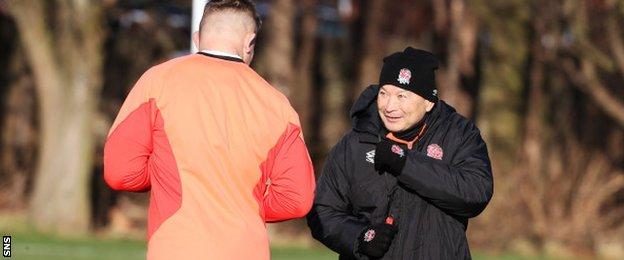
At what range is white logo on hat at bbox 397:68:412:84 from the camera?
231 inches

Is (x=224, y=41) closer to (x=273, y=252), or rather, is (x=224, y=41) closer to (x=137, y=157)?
(x=137, y=157)

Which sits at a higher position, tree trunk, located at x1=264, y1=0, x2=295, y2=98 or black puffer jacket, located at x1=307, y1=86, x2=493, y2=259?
black puffer jacket, located at x1=307, y1=86, x2=493, y2=259

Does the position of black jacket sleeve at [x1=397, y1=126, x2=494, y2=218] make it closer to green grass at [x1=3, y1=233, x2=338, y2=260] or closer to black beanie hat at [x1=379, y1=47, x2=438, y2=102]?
black beanie hat at [x1=379, y1=47, x2=438, y2=102]

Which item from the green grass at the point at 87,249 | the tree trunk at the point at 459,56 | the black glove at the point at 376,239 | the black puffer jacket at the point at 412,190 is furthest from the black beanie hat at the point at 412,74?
the tree trunk at the point at 459,56

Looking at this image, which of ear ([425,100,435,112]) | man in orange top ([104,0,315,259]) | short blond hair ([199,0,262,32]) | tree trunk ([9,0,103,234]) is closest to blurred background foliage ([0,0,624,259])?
tree trunk ([9,0,103,234])

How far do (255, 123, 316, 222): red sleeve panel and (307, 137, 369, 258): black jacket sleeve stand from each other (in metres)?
0.67

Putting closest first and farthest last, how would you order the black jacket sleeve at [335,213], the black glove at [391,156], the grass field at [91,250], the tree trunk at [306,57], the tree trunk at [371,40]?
the black glove at [391,156] < the black jacket sleeve at [335,213] < the grass field at [91,250] < the tree trunk at [371,40] < the tree trunk at [306,57]

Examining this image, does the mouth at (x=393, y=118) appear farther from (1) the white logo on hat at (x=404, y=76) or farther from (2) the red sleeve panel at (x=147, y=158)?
(2) the red sleeve panel at (x=147, y=158)

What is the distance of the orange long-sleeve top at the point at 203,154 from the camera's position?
495 cm

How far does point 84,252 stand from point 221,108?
39.9 ft

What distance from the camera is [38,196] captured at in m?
21.4

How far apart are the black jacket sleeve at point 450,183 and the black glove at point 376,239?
0.20 metres

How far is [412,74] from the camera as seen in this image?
19.3ft

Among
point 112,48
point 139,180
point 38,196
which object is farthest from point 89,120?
point 139,180
